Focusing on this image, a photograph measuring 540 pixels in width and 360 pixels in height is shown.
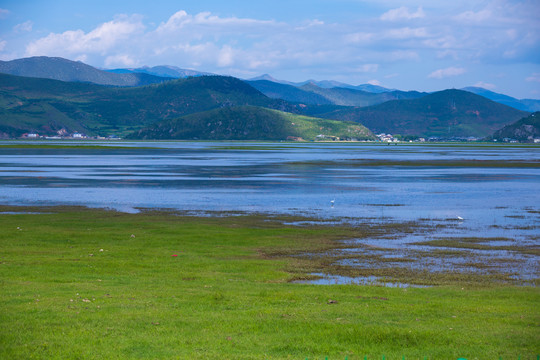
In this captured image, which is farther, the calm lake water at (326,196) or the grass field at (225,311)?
the calm lake water at (326,196)

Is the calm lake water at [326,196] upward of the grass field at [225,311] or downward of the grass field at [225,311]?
downward

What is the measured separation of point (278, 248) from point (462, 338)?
19.2 m

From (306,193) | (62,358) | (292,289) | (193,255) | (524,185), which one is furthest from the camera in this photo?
(524,185)

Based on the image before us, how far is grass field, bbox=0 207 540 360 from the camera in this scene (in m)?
14.1

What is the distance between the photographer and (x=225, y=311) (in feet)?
57.8

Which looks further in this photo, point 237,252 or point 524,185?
point 524,185

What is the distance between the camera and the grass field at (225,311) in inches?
553

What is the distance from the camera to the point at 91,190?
2778 inches

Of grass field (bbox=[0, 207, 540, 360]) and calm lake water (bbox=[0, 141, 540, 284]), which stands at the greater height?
grass field (bbox=[0, 207, 540, 360])

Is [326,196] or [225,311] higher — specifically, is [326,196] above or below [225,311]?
below

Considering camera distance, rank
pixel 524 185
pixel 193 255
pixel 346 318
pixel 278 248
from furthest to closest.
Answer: pixel 524 185 → pixel 278 248 → pixel 193 255 → pixel 346 318

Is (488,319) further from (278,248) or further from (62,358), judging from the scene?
(278,248)

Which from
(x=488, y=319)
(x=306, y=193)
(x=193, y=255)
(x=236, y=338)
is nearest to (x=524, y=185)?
(x=306, y=193)

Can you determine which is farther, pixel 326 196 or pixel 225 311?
pixel 326 196
